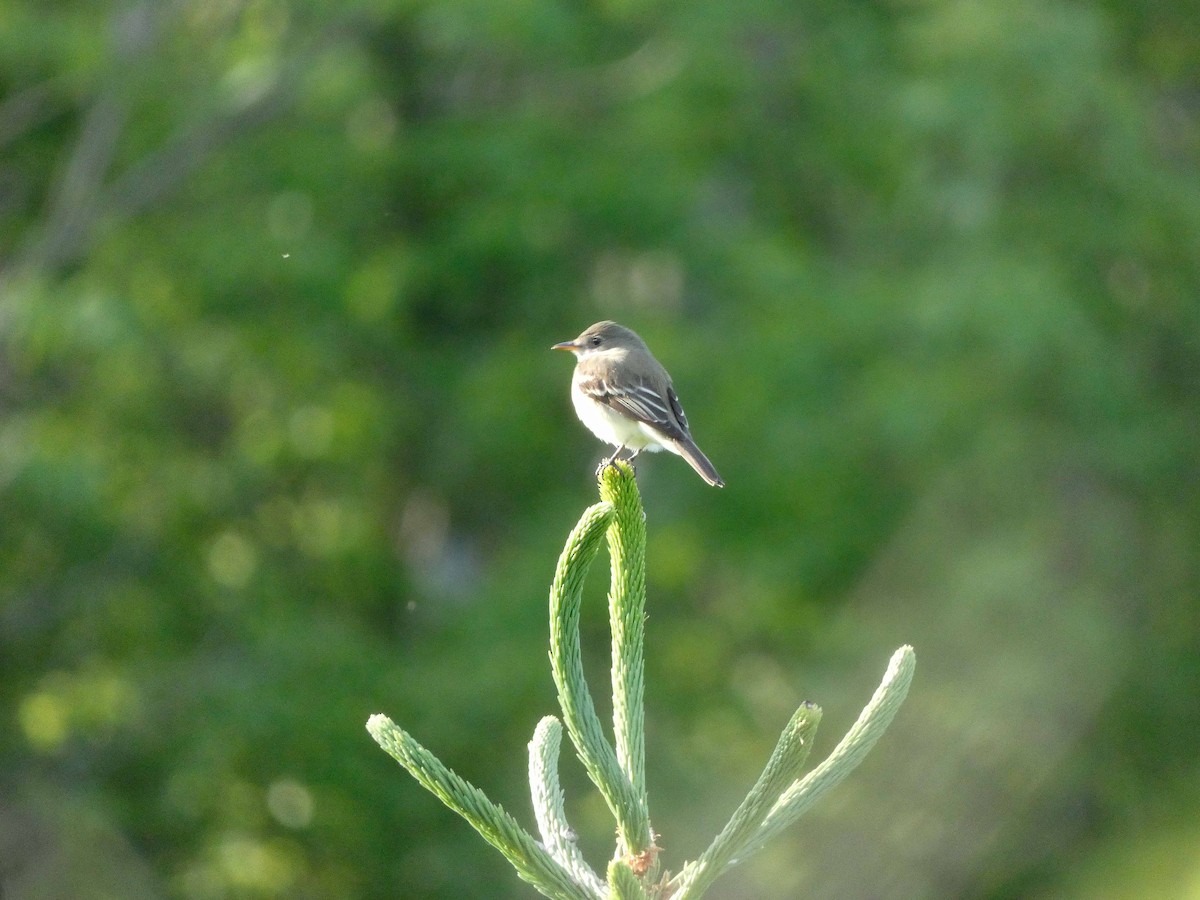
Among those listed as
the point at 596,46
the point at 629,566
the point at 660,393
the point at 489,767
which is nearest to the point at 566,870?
the point at 629,566

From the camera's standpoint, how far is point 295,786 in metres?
13.2

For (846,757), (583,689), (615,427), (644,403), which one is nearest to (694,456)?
(644,403)

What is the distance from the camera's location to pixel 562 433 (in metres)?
14.4

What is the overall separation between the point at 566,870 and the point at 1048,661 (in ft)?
38.2

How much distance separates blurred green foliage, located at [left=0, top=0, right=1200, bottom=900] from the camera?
40.8 feet

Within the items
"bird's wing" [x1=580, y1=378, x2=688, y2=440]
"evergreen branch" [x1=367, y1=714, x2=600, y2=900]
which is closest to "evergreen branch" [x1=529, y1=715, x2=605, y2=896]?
"evergreen branch" [x1=367, y1=714, x2=600, y2=900]

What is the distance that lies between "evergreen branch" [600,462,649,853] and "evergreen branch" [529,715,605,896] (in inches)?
3.9

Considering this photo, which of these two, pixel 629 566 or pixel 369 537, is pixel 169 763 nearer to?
pixel 369 537

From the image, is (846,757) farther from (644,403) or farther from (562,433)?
(562,433)

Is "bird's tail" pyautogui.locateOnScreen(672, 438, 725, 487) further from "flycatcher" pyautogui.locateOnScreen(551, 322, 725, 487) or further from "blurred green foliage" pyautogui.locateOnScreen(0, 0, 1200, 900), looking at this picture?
"blurred green foliage" pyautogui.locateOnScreen(0, 0, 1200, 900)

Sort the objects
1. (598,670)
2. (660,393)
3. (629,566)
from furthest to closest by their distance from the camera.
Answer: (598,670) < (660,393) < (629,566)

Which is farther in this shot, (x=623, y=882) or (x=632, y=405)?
(x=632, y=405)

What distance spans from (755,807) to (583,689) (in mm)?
306

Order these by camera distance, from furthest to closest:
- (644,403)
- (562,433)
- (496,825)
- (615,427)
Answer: (562,433)
(615,427)
(644,403)
(496,825)
